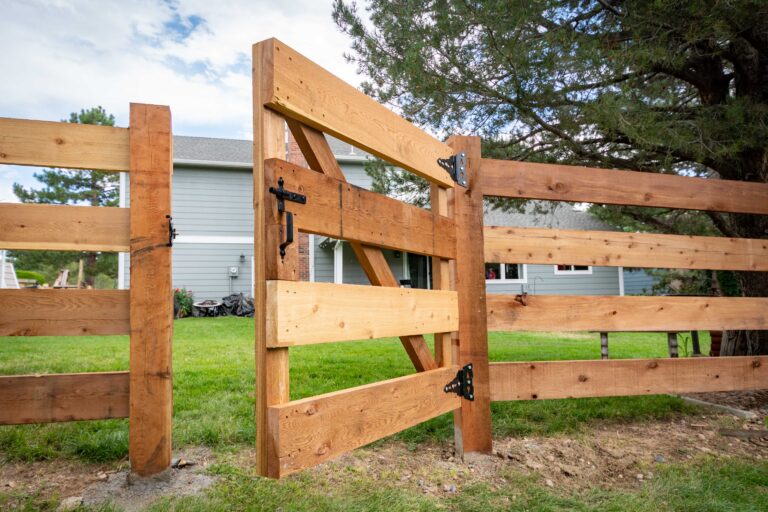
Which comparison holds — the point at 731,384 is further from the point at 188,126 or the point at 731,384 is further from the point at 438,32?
the point at 188,126

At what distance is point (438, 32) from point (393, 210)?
2497mm

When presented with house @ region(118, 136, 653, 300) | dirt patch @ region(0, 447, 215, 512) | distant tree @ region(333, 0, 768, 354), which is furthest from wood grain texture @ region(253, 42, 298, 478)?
house @ region(118, 136, 653, 300)

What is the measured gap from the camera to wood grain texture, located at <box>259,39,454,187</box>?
1.68 metres

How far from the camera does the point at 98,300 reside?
230 centimetres

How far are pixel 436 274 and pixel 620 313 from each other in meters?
1.35

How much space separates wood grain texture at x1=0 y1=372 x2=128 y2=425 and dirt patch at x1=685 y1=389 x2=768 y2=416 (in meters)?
4.49

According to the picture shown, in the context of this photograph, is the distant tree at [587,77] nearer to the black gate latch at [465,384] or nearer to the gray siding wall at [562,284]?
the black gate latch at [465,384]

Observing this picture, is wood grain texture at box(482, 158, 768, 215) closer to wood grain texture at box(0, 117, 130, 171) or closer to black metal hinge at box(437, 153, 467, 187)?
black metal hinge at box(437, 153, 467, 187)

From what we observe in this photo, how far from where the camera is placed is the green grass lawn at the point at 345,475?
2.17m

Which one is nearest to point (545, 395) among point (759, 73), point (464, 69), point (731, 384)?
point (731, 384)

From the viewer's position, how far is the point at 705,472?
2.63 meters

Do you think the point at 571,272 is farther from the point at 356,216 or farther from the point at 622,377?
the point at 356,216

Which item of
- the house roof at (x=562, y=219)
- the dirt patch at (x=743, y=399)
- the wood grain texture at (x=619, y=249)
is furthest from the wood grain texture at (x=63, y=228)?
the house roof at (x=562, y=219)

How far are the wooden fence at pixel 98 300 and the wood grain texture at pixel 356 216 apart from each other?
965mm
